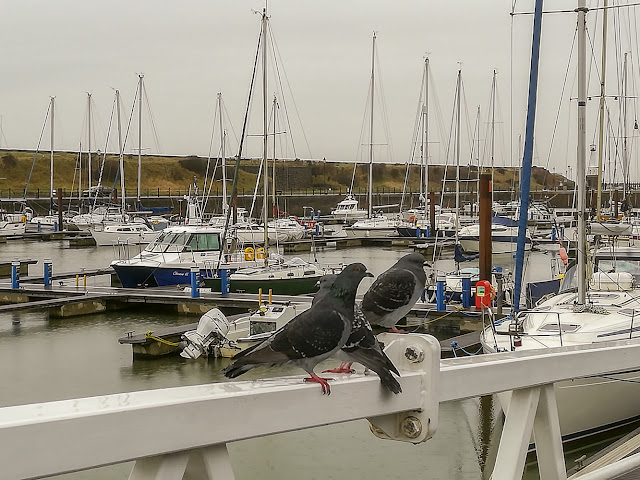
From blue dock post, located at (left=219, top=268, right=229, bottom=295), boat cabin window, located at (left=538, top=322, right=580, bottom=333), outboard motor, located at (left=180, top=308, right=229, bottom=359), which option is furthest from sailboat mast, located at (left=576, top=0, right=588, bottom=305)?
blue dock post, located at (left=219, top=268, right=229, bottom=295)

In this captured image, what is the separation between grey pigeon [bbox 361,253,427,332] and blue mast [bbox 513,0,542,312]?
10.5 metres

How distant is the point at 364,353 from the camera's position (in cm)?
320

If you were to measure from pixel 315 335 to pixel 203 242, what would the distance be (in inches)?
1122

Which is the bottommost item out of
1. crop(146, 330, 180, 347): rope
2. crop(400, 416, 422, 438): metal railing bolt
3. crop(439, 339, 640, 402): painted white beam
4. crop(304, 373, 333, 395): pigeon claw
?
crop(146, 330, 180, 347): rope

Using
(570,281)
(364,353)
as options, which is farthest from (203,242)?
(364,353)

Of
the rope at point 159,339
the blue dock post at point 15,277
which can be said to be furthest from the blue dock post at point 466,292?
the blue dock post at point 15,277

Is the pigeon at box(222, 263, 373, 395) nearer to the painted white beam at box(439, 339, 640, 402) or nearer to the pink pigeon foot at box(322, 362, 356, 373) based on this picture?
the pink pigeon foot at box(322, 362, 356, 373)

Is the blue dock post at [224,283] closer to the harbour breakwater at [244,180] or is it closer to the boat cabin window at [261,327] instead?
the boat cabin window at [261,327]

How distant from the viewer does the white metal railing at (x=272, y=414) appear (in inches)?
85.5

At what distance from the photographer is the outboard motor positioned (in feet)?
61.1

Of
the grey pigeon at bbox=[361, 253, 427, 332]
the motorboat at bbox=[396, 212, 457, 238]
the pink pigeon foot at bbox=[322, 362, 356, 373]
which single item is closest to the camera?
the pink pigeon foot at bbox=[322, 362, 356, 373]

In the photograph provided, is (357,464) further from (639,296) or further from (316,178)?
(316,178)

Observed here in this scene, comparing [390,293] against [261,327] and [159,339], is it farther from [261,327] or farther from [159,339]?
[159,339]

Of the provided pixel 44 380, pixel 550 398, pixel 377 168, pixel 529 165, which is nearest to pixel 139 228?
pixel 44 380
